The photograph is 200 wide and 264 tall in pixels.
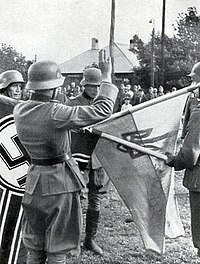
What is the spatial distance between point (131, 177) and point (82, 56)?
203 feet

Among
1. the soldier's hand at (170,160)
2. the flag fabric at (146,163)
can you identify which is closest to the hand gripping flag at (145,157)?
the flag fabric at (146,163)

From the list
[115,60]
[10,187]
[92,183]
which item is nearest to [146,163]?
[92,183]

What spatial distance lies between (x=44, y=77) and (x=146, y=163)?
67.2 inches

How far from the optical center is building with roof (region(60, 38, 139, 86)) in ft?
189

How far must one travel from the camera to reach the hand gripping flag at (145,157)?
16.6ft

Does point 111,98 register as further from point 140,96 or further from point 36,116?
point 140,96

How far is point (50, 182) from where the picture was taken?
156 inches

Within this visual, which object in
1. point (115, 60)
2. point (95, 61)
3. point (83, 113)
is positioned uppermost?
point (115, 60)

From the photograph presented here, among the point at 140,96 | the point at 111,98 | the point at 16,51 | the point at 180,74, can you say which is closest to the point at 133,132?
the point at 111,98

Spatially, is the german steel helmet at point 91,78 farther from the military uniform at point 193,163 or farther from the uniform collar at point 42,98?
the uniform collar at point 42,98

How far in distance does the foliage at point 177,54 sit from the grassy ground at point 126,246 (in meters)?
23.5

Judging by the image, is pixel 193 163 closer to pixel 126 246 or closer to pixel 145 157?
pixel 145 157

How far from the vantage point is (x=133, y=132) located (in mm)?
5195

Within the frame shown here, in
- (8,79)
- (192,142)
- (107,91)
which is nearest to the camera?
(107,91)
